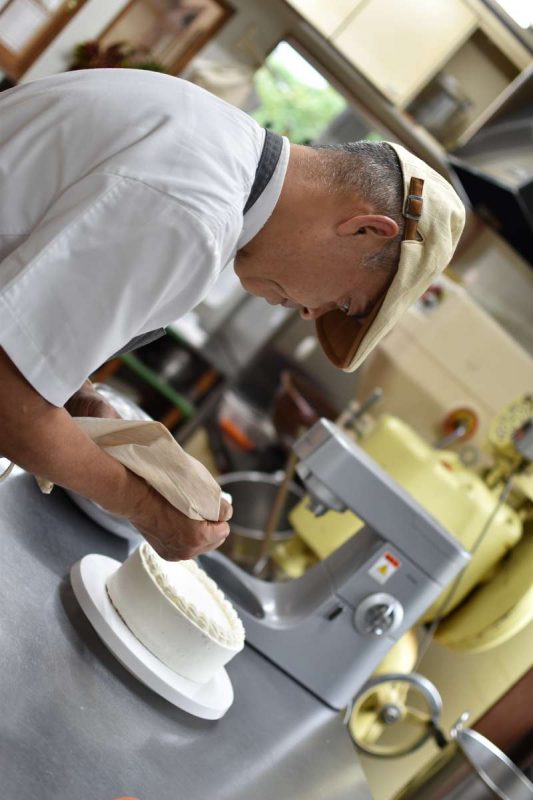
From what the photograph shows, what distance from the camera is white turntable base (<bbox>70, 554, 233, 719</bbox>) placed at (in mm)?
1092

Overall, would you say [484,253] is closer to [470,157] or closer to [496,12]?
[470,157]

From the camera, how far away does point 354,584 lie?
5.15 ft

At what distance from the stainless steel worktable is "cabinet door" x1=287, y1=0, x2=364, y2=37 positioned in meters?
2.35

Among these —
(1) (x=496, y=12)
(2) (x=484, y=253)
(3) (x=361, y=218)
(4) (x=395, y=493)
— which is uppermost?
(1) (x=496, y=12)

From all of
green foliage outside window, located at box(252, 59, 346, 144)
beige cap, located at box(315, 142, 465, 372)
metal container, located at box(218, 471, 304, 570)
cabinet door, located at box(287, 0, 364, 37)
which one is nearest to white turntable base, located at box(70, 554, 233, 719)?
beige cap, located at box(315, 142, 465, 372)

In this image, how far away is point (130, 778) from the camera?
0.94 meters

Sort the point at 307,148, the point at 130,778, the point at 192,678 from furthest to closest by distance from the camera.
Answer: the point at 192,678, the point at 307,148, the point at 130,778

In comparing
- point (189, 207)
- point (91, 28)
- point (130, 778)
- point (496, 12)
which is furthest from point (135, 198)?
point (496, 12)

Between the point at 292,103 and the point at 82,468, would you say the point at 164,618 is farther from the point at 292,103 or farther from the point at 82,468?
the point at 292,103

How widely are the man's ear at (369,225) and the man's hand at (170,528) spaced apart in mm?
365

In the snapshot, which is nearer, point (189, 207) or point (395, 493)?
point (189, 207)

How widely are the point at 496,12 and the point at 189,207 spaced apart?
3064mm

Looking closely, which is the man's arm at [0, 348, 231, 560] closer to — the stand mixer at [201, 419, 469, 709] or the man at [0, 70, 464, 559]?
the man at [0, 70, 464, 559]

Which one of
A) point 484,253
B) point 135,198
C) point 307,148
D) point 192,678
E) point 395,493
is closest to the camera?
point 135,198
